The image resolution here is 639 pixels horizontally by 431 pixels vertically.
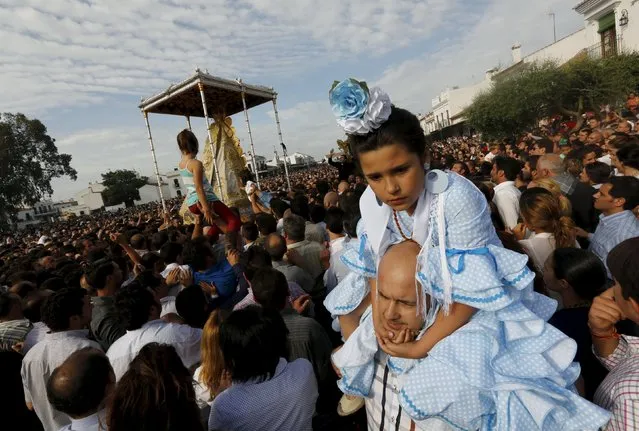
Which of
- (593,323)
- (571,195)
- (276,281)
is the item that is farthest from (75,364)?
(571,195)

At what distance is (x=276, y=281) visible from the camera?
2992mm

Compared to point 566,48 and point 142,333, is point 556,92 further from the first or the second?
point 142,333

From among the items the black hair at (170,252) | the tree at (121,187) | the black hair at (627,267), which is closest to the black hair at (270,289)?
the black hair at (627,267)

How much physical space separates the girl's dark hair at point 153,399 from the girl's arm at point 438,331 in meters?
1.05

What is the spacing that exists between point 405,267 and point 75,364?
1870mm

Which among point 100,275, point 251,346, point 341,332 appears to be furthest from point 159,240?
point 341,332

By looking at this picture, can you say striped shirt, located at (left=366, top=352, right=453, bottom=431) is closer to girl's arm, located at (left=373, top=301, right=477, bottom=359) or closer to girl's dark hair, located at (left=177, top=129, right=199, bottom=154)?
girl's arm, located at (left=373, top=301, right=477, bottom=359)

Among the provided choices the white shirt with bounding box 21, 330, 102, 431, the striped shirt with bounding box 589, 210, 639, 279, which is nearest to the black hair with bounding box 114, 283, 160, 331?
the white shirt with bounding box 21, 330, 102, 431

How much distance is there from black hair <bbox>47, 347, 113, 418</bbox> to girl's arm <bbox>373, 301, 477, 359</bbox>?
1.67 meters

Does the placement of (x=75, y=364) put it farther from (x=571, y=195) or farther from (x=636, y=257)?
(x=571, y=195)

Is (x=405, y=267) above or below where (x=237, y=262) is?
above

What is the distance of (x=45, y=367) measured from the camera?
9.84ft

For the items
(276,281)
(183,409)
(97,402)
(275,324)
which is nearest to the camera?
(183,409)

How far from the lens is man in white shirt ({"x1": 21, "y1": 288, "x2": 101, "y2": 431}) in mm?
2988
